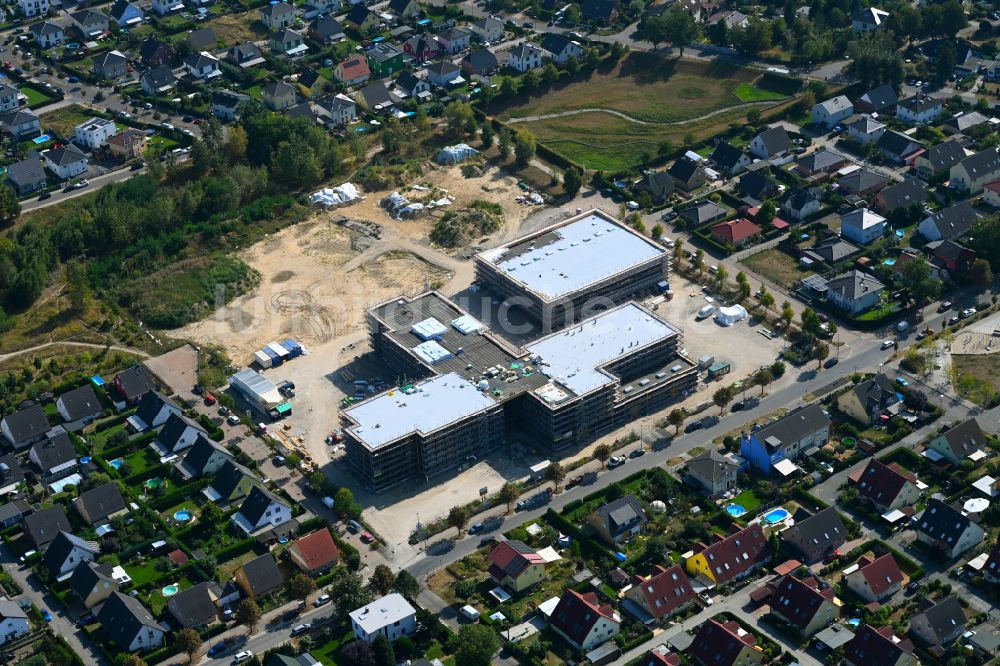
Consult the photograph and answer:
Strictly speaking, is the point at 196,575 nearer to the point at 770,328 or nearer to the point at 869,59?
the point at 770,328

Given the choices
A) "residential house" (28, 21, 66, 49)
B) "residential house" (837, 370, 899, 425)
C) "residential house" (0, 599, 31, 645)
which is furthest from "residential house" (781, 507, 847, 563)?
"residential house" (28, 21, 66, 49)

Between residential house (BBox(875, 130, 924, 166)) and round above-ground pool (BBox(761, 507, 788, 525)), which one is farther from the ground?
residential house (BBox(875, 130, 924, 166))

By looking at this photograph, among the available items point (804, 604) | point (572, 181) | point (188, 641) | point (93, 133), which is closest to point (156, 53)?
point (93, 133)

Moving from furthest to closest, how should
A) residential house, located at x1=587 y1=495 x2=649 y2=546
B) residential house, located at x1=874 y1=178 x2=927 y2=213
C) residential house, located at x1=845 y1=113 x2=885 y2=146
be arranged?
residential house, located at x1=845 y1=113 x2=885 y2=146 → residential house, located at x1=874 y1=178 x2=927 y2=213 → residential house, located at x1=587 y1=495 x2=649 y2=546

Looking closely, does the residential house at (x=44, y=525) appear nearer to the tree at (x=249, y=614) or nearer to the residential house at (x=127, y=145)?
the tree at (x=249, y=614)

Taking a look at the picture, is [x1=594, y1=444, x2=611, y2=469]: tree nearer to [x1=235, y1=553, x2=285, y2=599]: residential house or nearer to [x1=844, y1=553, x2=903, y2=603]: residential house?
[x1=844, y1=553, x2=903, y2=603]: residential house

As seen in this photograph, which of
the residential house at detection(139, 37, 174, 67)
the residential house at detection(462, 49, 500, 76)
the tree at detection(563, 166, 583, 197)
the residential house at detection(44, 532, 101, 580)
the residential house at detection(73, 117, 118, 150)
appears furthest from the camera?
the residential house at detection(139, 37, 174, 67)

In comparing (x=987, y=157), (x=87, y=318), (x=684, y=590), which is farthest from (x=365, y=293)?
(x=987, y=157)
